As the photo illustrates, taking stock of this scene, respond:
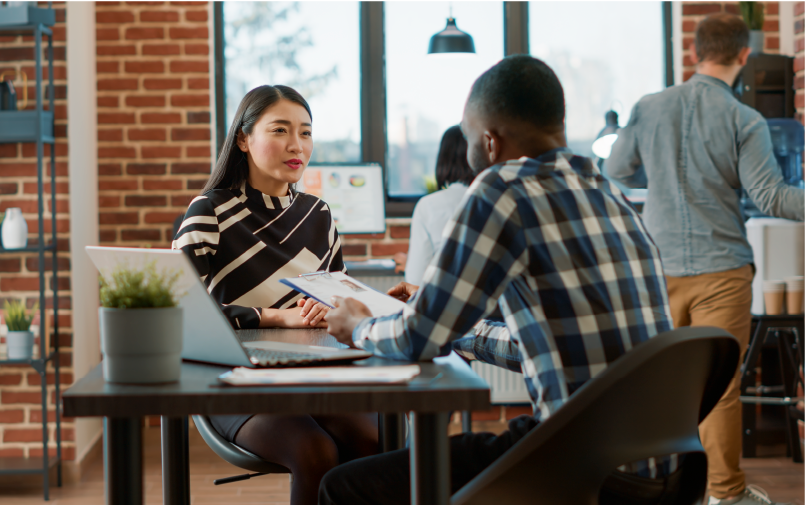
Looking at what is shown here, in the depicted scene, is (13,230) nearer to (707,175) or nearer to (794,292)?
(707,175)

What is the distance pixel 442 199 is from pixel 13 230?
1.65 m

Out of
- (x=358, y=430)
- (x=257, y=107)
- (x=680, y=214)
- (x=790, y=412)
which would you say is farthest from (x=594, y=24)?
(x=358, y=430)

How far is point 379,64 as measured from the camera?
12.0 ft

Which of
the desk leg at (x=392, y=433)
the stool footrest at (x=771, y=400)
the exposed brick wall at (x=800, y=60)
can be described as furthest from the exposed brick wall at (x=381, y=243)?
the desk leg at (x=392, y=433)

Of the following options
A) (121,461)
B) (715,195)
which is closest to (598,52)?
(715,195)

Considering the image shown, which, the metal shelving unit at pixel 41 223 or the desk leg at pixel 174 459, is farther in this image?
the metal shelving unit at pixel 41 223

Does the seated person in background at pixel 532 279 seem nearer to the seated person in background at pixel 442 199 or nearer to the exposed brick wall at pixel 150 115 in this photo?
the seated person in background at pixel 442 199

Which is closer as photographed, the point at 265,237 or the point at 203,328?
the point at 203,328

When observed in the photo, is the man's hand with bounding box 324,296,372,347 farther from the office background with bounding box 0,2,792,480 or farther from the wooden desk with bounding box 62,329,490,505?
the office background with bounding box 0,2,792,480

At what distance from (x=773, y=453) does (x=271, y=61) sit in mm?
3049

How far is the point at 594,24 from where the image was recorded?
375 cm

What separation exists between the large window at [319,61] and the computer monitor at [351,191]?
0.31m

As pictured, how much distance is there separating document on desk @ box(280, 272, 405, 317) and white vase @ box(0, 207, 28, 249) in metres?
1.85

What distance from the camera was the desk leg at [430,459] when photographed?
922 mm
